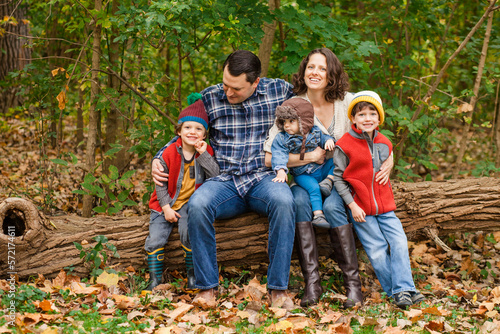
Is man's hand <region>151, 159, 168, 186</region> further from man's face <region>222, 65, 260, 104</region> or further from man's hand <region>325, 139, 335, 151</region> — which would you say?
man's hand <region>325, 139, 335, 151</region>

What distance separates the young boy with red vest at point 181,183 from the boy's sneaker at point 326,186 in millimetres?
860

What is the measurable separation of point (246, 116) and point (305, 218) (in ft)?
3.21

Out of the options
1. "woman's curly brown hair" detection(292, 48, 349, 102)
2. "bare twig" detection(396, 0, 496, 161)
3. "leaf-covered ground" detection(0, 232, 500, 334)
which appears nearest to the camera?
"leaf-covered ground" detection(0, 232, 500, 334)

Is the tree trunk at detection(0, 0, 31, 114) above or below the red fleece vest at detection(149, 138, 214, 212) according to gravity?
above

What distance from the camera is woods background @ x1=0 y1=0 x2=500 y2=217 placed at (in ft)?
13.0

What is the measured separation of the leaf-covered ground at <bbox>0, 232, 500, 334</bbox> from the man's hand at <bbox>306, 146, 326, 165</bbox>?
1.01 metres

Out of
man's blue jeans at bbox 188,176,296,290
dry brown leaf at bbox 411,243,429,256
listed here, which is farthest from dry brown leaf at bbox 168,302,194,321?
dry brown leaf at bbox 411,243,429,256

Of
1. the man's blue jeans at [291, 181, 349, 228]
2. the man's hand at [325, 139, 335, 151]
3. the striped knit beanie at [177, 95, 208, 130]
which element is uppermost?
the striped knit beanie at [177, 95, 208, 130]

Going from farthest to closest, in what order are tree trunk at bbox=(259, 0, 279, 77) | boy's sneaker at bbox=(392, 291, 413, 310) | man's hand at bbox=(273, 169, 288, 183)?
tree trunk at bbox=(259, 0, 279, 77) → man's hand at bbox=(273, 169, 288, 183) → boy's sneaker at bbox=(392, 291, 413, 310)

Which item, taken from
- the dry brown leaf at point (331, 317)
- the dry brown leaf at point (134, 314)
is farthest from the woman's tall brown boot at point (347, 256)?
the dry brown leaf at point (134, 314)

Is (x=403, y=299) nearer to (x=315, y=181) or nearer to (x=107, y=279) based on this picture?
(x=315, y=181)

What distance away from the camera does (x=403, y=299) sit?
125 inches

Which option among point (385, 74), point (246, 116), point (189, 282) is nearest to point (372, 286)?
point (189, 282)

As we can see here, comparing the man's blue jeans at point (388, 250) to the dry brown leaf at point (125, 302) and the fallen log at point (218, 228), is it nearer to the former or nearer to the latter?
the fallen log at point (218, 228)
